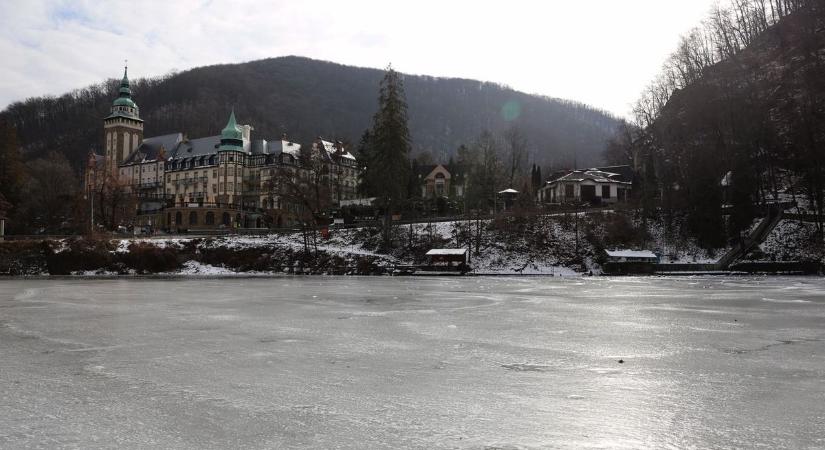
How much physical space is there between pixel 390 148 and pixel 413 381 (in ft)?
162

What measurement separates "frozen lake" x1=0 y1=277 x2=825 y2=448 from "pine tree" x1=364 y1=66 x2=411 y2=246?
1616 inches

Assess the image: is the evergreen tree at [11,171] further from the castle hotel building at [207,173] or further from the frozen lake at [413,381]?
the frozen lake at [413,381]

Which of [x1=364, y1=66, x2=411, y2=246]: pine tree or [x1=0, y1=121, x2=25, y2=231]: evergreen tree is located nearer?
[x1=364, y1=66, x2=411, y2=246]: pine tree

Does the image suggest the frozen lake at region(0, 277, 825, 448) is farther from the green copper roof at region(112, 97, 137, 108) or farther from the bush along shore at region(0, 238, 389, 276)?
the green copper roof at region(112, 97, 137, 108)

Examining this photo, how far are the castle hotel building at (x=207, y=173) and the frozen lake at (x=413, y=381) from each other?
2513 inches

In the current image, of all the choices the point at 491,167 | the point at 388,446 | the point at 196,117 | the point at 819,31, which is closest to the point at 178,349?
the point at 388,446

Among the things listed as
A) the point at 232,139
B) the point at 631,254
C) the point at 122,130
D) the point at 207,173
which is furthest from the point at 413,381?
the point at 122,130

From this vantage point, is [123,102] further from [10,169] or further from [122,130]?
[10,169]

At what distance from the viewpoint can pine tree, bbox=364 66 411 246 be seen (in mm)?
55812

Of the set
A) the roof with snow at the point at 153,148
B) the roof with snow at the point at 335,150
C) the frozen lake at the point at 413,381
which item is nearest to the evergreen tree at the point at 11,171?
the roof with snow at the point at 153,148

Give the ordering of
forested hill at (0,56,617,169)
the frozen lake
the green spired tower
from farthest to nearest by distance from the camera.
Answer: forested hill at (0,56,617,169), the green spired tower, the frozen lake

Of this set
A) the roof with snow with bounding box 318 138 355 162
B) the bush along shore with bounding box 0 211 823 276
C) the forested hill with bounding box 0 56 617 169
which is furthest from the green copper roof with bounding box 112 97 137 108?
the bush along shore with bounding box 0 211 823 276

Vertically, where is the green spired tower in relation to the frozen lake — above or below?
above

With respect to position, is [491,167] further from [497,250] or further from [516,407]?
[516,407]
